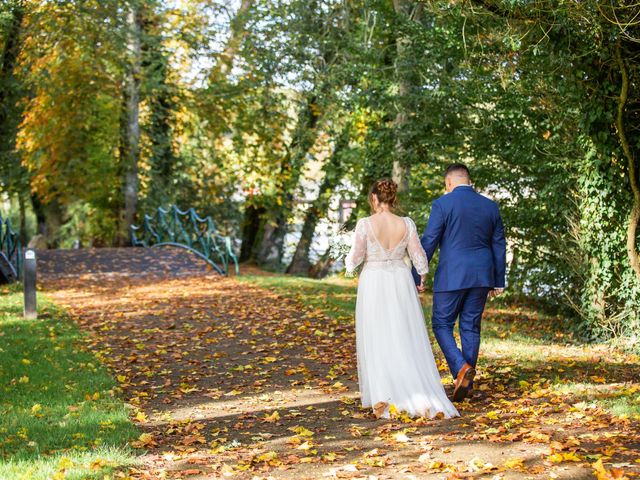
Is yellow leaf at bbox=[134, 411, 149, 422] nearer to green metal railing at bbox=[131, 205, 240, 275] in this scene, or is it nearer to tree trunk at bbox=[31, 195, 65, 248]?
green metal railing at bbox=[131, 205, 240, 275]

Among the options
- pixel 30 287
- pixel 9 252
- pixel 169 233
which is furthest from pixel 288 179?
pixel 30 287

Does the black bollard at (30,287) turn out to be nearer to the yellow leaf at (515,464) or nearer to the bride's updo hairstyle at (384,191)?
the bride's updo hairstyle at (384,191)

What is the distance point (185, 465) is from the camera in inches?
211

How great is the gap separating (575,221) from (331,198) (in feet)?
41.7

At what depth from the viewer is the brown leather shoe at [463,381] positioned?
686cm

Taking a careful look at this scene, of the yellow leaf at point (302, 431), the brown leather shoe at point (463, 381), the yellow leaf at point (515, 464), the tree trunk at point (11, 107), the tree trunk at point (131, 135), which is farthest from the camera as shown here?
the tree trunk at point (131, 135)

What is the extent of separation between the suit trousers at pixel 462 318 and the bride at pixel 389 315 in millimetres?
222

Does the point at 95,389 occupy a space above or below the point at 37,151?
below

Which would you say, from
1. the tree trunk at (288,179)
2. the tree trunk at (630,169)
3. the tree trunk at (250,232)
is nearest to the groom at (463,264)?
the tree trunk at (630,169)

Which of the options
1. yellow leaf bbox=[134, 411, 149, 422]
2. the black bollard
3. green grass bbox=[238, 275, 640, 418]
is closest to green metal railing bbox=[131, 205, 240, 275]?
green grass bbox=[238, 275, 640, 418]

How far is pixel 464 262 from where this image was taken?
6961mm

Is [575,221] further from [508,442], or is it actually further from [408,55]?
[508,442]

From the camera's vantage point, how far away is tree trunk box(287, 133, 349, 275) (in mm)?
21844

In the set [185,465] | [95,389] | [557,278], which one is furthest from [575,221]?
[185,465]
